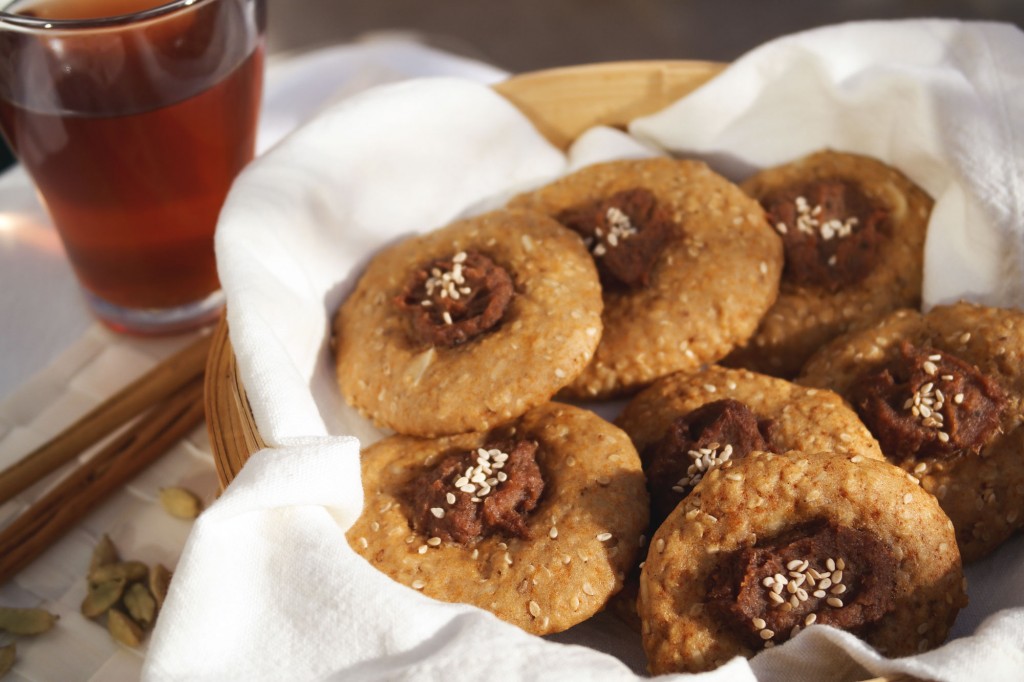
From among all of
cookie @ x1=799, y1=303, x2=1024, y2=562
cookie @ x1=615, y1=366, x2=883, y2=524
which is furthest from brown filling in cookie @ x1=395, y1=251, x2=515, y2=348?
cookie @ x1=799, y1=303, x2=1024, y2=562

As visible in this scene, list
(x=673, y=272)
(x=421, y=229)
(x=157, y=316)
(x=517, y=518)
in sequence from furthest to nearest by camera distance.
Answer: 1. (x=157, y=316)
2. (x=421, y=229)
3. (x=673, y=272)
4. (x=517, y=518)

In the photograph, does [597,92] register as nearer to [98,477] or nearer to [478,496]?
[478,496]

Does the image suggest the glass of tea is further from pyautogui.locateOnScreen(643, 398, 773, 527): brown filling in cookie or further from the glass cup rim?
pyautogui.locateOnScreen(643, 398, 773, 527): brown filling in cookie

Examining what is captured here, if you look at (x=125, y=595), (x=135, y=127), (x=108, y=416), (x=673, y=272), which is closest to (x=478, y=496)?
(x=673, y=272)

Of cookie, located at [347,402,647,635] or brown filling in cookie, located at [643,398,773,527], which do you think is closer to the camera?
cookie, located at [347,402,647,635]

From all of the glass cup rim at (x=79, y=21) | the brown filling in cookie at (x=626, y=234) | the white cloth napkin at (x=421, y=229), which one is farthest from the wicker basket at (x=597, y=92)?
the glass cup rim at (x=79, y=21)

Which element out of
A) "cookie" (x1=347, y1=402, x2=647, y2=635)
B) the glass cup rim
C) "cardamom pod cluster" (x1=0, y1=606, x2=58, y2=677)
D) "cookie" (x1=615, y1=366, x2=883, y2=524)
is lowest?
"cardamom pod cluster" (x1=0, y1=606, x2=58, y2=677)
